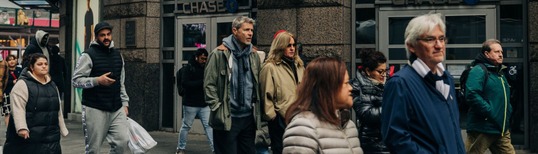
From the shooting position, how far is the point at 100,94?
7.17 meters

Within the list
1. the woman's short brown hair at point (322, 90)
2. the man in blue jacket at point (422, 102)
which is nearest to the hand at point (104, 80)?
the woman's short brown hair at point (322, 90)

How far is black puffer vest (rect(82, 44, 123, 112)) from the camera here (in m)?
7.18

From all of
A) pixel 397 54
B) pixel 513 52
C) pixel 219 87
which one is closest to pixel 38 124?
pixel 219 87

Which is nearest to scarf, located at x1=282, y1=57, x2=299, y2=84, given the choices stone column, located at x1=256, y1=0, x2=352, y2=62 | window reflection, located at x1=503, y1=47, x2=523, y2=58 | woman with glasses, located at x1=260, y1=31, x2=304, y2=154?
woman with glasses, located at x1=260, y1=31, x2=304, y2=154

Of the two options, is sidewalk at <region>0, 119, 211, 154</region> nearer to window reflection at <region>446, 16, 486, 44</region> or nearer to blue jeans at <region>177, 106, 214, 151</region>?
blue jeans at <region>177, 106, 214, 151</region>

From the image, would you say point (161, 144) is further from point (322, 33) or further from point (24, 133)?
point (24, 133)

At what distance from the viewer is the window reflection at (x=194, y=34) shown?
12.9 metres

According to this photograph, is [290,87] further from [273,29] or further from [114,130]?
[273,29]

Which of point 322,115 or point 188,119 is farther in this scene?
point 188,119

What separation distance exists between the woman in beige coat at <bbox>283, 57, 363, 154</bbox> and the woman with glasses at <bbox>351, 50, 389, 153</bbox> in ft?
6.01

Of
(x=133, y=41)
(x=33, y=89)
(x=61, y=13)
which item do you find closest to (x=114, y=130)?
(x=33, y=89)

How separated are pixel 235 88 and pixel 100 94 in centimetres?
160

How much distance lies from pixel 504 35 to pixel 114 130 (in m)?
6.07

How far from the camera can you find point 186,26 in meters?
13.1
